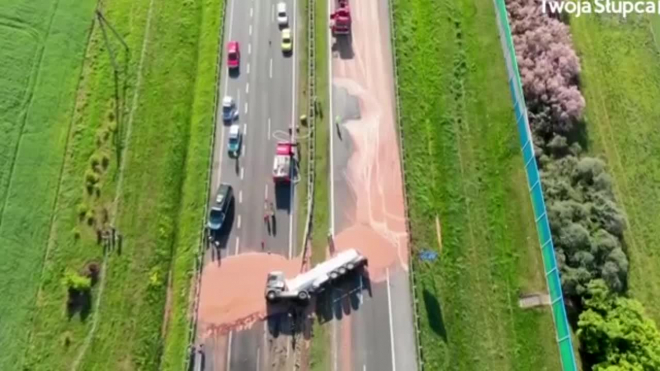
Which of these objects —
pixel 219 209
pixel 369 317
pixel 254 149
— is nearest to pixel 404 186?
pixel 369 317

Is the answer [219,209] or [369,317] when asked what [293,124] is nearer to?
[219,209]

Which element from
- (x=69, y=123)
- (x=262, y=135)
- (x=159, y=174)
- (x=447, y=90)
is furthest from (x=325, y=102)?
(x=69, y=123)

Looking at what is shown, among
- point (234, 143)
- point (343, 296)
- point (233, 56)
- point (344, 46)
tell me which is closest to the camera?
point (343, 296)

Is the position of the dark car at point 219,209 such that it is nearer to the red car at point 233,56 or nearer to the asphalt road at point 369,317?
the asphalt road at point 369,317

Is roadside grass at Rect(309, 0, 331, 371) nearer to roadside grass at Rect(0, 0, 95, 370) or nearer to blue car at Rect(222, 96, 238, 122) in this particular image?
blue car at Rect(222, 96, 238, 122)

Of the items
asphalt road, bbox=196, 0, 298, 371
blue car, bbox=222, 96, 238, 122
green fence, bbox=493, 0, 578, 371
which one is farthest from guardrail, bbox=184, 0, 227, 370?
green fence, bbox=493, 0, 578, 371

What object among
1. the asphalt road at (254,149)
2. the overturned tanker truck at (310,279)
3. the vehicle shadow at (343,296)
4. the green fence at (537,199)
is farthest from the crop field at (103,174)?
the green fence at (537,199)
